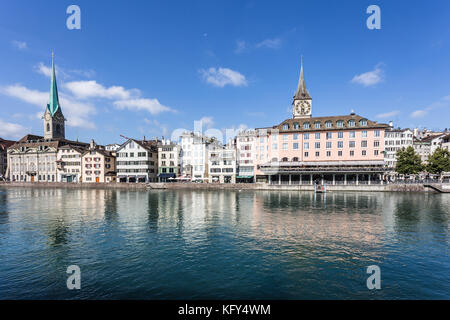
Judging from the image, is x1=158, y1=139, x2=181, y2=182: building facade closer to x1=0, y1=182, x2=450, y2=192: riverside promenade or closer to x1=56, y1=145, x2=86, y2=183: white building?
x1=0, y1=182, x2=450, y2=192: riverside promenade

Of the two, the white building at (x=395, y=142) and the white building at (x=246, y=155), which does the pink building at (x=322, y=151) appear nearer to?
the white building at (x=246, y=155)

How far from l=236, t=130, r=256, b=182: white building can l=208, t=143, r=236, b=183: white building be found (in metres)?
2.35

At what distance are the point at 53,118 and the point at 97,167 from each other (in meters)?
63.8

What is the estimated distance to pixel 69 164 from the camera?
3989 inches

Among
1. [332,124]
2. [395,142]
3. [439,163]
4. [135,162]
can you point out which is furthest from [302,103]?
[135,162]

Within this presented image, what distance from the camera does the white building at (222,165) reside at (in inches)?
3447

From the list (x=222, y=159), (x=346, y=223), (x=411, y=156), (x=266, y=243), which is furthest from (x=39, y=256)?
(x=411, y=156)

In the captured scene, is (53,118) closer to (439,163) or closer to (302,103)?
(302,103)

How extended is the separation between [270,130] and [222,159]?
70.2 ft

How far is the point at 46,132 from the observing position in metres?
132

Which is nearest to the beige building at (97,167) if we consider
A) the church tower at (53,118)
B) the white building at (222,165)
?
the white building at (222,165)

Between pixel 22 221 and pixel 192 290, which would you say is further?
pixel 22 221
